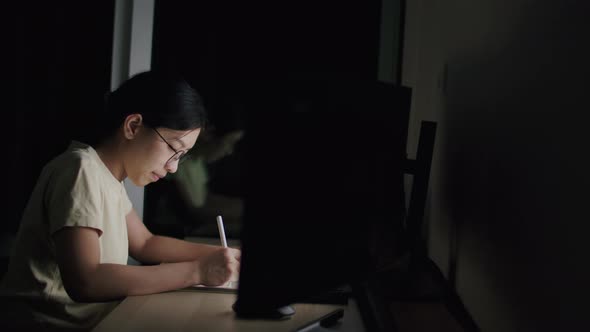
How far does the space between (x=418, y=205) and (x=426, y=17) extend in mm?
957

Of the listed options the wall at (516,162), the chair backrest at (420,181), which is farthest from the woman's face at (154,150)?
the wall at (516,162)

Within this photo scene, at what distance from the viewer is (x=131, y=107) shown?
125 centimetres

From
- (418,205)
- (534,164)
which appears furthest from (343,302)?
(534,164)

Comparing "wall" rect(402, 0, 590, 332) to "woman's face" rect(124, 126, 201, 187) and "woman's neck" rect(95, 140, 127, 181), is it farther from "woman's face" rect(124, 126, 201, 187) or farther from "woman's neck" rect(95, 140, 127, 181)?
"woman's neck" rect(95, 140, 127, 181)

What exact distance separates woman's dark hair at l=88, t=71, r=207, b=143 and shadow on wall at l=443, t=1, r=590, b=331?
65cm

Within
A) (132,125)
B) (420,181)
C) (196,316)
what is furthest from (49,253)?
(420,181)

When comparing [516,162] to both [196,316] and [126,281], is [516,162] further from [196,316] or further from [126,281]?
[126,281]

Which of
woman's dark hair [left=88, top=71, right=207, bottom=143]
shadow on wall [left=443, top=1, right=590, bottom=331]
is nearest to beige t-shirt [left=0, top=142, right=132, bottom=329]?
woman's dark hair [left=88, top=71, right=207, bottom=143]

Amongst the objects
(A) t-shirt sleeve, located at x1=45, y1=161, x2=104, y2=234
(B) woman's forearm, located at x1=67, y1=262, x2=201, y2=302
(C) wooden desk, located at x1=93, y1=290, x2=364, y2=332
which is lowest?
(C) wooden desk, located at x1=93, y1=290, x2=364, y2=332

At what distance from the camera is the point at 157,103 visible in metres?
1.23

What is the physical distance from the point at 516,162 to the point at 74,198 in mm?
847

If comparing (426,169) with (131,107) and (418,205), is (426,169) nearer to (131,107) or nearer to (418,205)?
(418,205)

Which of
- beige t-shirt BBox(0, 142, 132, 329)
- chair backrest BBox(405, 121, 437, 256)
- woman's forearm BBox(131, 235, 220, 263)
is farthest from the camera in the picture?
woman's forearm BBox(131, 235, 220, 263)

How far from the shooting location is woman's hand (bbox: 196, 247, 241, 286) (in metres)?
1.08
